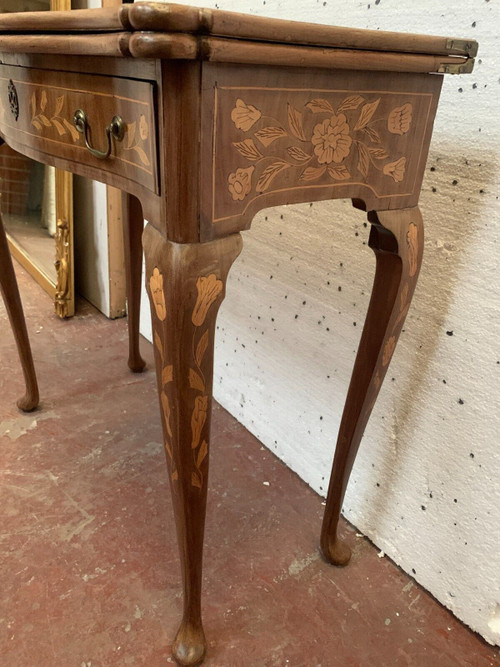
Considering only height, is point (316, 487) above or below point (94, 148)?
below

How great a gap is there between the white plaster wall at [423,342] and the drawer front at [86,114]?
45 centimetres

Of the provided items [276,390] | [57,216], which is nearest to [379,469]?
[276,390]

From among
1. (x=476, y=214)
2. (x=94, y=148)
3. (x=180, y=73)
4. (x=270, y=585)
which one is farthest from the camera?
(x=270, y=585)

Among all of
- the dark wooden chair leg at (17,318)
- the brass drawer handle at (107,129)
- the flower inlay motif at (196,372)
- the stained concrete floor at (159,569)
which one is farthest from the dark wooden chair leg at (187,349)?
the dark wooden chair leg at (17,318)

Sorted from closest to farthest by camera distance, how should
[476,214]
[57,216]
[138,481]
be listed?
[476,214] → [138,481] → [57,216]

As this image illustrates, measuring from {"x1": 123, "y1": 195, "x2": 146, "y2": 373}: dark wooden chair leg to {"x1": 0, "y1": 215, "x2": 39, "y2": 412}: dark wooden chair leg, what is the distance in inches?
11.2

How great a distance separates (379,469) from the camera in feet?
3.22

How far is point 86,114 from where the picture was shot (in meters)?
0.64

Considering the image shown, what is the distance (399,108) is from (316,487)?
29.9 inches

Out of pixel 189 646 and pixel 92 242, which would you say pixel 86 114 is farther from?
pixel 92 242

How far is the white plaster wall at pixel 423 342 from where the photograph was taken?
0.75m

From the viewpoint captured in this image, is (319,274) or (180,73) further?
(319,274)

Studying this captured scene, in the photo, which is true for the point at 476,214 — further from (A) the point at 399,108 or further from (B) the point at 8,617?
(B) the point at 8,617

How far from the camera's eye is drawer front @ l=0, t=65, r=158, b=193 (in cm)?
55
